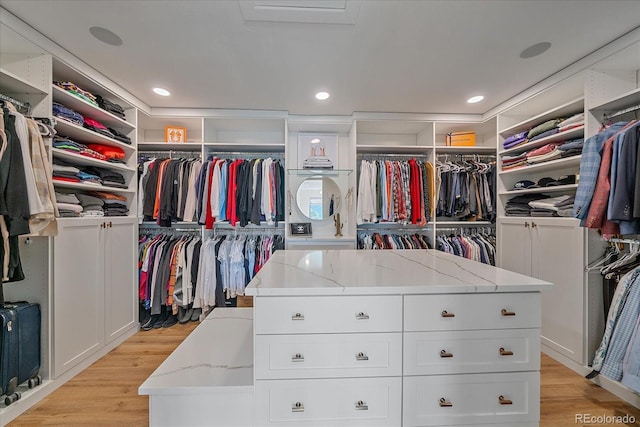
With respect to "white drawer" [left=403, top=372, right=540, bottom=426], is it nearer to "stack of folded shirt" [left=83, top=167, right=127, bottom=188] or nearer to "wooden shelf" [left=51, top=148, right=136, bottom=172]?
"wooden shelf" [left=51, top=148, right=136, bottom=172]

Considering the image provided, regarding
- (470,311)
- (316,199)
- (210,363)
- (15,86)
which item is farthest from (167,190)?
(470,311)

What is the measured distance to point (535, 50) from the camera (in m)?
1.67

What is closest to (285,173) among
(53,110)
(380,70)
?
(380,70)

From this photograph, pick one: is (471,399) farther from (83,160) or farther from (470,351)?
(83,160)

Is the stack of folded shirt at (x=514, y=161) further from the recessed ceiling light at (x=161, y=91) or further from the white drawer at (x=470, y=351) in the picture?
the recessed ceiling light at (x=161, y=91)

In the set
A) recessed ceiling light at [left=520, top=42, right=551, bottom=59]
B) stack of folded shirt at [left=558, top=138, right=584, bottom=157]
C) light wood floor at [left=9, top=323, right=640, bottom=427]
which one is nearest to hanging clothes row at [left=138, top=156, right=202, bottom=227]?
light wood floor at [left=9, top=323, right=640, bottom=427]

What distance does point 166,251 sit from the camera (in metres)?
2.57

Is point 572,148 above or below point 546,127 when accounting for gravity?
below

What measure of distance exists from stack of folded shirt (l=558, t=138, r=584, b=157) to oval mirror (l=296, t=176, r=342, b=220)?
2046 mm

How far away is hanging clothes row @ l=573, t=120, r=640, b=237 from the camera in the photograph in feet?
4.58

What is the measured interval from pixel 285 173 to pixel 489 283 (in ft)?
7.01

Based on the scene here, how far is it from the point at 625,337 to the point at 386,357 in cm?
149

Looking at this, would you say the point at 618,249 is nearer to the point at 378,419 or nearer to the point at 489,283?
the point at 489,283

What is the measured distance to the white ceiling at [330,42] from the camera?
52.4 inches
